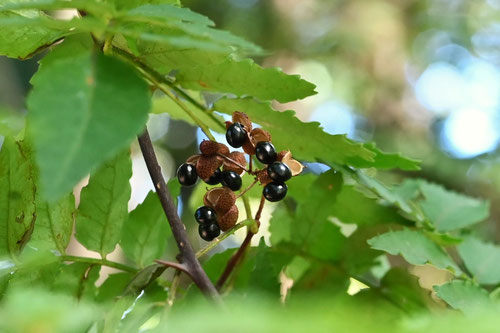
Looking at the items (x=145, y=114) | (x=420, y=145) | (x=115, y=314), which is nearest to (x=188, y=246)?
(x=115, y=314)

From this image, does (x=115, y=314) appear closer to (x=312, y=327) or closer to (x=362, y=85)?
(x=312, y=327)

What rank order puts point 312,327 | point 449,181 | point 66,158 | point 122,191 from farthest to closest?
1. point 449,181
2. point 122,191
3. point 66,158
4. point 312,327

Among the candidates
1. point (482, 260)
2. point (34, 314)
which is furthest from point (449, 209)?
point (34, 314)

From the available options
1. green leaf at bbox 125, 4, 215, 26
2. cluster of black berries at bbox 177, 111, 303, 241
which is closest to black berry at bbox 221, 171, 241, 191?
cluster of black berries at bbox 177, 111, 303, 241

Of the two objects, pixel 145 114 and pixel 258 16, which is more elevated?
pixel 145 114

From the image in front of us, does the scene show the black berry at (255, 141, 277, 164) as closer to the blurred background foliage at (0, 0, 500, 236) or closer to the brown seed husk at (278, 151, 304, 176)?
the brown seed husk at (278, 151, 304, 176)

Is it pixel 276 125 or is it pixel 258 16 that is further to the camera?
pixel 258 16
